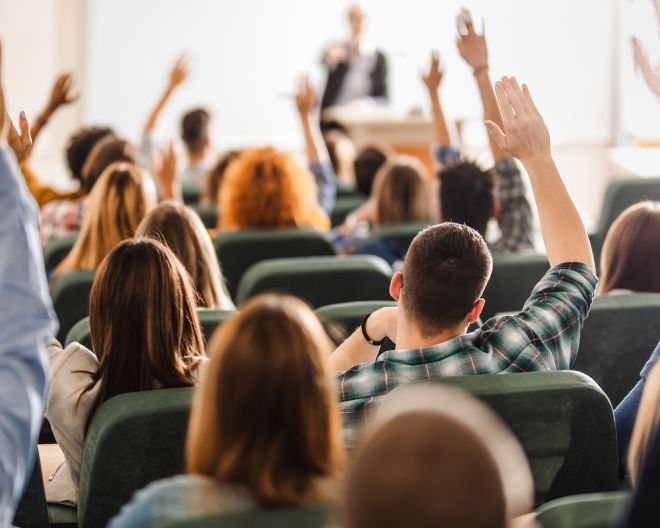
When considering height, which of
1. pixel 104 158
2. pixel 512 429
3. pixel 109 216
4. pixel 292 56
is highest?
pixel 292 56

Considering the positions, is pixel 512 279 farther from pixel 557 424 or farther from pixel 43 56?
pixel 43 56

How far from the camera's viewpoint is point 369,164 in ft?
18.5

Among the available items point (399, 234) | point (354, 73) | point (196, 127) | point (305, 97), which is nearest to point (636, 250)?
point (399, 234)

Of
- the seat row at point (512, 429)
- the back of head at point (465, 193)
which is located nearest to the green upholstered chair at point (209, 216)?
the back of head at point (465, 193)

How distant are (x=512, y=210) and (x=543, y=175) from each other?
1566mm

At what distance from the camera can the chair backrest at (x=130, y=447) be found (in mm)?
1741

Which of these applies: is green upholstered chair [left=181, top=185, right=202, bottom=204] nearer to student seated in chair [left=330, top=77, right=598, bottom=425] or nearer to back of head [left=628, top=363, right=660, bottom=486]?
student seated in chair [left=330, top=77, right=598, bottom=425]

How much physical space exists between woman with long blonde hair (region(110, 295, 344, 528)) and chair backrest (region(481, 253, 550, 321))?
1801 millimetres

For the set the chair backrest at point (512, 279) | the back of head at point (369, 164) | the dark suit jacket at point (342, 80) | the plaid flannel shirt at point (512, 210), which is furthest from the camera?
the dark suit jacket at point (342, 80)

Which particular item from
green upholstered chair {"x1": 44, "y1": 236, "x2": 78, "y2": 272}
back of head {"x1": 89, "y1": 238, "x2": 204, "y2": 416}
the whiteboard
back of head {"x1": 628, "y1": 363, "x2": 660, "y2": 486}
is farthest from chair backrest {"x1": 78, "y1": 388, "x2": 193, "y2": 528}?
the whiteboard

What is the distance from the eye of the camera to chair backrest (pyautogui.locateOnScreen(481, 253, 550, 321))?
3088 mm

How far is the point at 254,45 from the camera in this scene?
9531 mm

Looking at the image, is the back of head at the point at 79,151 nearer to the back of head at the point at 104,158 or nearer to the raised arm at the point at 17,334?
the back of head at the point at 104,158

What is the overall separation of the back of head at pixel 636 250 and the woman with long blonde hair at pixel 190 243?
1098mm
